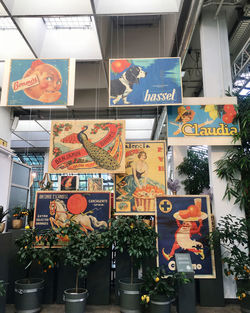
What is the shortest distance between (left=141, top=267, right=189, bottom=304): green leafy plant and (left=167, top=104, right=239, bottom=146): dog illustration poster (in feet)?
6.71

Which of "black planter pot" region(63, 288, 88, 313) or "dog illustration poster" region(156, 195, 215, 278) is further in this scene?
"dog illustration poster" region(156, 195, 215, 278)

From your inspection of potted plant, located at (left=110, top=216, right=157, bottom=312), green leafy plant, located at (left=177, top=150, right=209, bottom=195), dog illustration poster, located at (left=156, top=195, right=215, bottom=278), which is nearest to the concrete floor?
potted plant, located at (left=110, top=216, right=157, bottom=312)

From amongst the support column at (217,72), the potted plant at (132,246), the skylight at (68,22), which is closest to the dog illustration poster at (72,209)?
the potted plant at (132,246)

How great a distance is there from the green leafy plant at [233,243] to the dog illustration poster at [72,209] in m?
1.78

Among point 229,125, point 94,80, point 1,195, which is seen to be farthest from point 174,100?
point 1,195

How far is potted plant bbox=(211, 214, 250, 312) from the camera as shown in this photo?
354cm

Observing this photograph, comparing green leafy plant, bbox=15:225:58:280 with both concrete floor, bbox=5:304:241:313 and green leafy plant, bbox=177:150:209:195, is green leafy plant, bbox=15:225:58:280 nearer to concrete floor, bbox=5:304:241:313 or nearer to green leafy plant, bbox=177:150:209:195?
concrete floor, bbox=5:304:241:313

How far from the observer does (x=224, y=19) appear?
4984 millimetres

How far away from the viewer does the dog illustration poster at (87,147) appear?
428cm

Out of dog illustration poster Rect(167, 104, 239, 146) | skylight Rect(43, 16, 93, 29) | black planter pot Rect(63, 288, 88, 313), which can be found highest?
skylight Rect(43, 16, 93, 29)

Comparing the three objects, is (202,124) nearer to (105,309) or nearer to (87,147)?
(87,147)

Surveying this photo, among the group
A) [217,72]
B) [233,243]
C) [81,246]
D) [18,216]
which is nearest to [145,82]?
[217,72]

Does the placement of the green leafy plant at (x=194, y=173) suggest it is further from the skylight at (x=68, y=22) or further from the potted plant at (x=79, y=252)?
the skylight at (x=68, y=22)

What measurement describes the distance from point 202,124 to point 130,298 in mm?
2942
